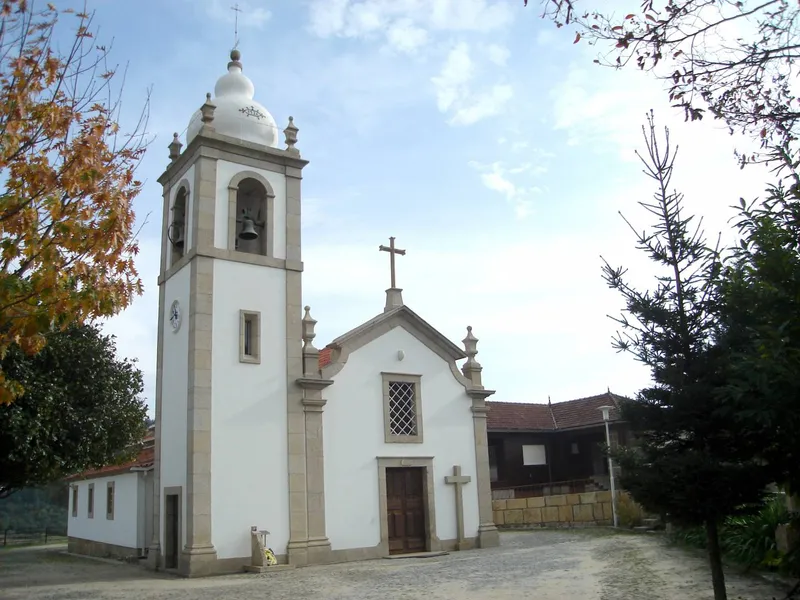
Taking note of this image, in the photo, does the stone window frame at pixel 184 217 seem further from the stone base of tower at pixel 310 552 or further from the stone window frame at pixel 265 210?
the stone base of tower at pixel 310 552

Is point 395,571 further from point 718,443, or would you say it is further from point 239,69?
point 239,69

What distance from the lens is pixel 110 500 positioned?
21156mm

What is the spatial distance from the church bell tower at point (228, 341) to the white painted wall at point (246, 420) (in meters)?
0.02

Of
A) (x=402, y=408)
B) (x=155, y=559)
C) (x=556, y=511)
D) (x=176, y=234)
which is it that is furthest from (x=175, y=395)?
(x=556, y=511)

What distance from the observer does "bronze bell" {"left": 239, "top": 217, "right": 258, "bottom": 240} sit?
16672 millimetres

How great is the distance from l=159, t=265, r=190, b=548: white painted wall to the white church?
2.4 inches

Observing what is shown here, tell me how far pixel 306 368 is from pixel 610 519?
9848mm

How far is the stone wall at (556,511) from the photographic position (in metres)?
20.7

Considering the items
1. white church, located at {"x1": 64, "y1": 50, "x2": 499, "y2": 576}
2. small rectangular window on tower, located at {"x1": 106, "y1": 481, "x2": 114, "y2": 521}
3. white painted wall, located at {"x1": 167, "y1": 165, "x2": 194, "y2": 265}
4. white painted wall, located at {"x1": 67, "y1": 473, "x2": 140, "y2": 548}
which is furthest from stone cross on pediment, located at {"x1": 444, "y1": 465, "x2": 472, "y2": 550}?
small rectangular window on tower, located at {"x1": 106, "y1": 481, "x2": 114, "y2": 521}

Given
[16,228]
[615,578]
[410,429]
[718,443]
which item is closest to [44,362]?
[410,429]

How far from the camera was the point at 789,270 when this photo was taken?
6742 millimetres

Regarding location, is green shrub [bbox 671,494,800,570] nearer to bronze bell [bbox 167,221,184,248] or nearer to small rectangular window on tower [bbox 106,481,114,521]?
bronze bell [bbox 167,221,184,248]

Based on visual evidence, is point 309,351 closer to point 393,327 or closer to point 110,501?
point 393,327

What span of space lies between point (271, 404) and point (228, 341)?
1681mm
